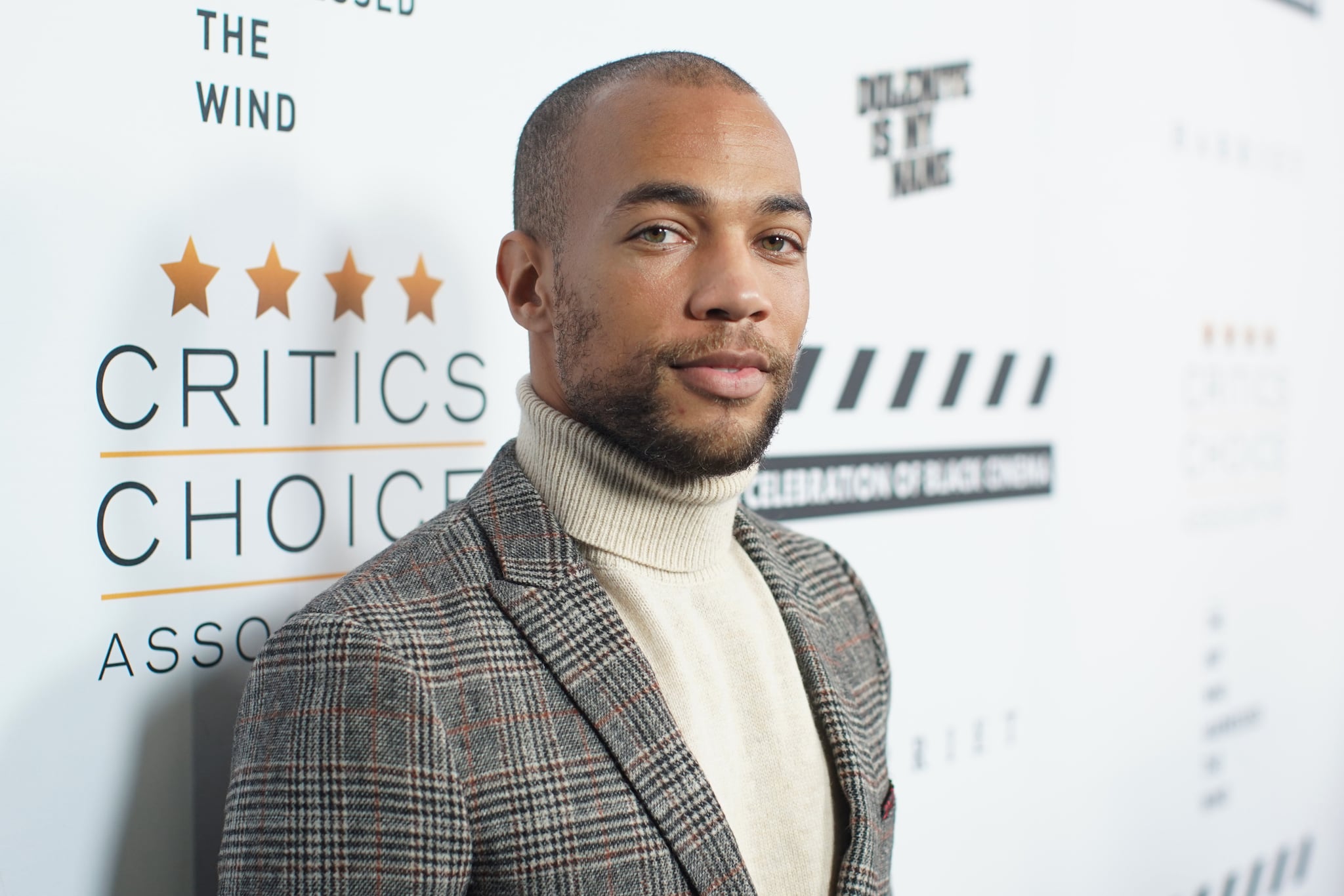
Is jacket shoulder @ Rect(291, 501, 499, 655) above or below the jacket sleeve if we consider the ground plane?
above

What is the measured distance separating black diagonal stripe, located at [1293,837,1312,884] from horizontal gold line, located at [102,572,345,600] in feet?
6.70

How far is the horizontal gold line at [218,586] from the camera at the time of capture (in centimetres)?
87

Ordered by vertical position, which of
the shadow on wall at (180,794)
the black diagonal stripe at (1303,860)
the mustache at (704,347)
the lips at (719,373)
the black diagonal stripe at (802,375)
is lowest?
the black diagonal stripe at (1303,860)

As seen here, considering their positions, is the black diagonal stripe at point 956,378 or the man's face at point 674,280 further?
the black diagonal stripe at point 956,378

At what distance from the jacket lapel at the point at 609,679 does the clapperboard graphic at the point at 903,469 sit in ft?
1.72

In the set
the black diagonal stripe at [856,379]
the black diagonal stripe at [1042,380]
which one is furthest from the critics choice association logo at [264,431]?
the black diagonal stripe at [1042,380]

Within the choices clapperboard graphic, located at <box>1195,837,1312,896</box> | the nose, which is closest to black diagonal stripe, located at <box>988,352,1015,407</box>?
the nose

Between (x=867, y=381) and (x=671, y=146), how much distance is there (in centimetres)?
71

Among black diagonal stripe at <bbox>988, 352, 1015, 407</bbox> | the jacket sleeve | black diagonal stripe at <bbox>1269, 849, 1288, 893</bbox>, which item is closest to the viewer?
the jacket sleeve

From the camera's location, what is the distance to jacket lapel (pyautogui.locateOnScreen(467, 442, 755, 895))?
0.73 m

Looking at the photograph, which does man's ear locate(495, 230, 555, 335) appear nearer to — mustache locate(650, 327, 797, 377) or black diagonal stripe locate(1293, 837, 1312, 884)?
mustache locate(650, 327, 797, 377)

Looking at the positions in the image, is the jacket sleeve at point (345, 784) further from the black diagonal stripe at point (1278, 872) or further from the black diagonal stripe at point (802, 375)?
the black diagonal stripe at point (1278, 872)

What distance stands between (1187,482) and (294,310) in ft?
5.01

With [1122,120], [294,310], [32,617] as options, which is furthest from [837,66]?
[32,617]
